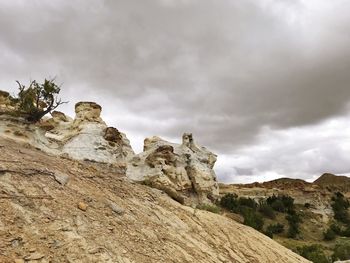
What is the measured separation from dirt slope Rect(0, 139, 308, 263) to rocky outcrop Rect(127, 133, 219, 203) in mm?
5306

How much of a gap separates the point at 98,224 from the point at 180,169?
12810 millimetres

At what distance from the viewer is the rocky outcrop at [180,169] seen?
20672 millimetres

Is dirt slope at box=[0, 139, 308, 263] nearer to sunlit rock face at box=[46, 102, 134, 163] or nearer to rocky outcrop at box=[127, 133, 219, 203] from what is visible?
rocky outcrop at box=[127, 133, 219, 203]

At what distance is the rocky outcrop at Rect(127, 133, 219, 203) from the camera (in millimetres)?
20672

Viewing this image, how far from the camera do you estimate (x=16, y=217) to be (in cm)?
879

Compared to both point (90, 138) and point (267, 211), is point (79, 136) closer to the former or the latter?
point (90, 138)

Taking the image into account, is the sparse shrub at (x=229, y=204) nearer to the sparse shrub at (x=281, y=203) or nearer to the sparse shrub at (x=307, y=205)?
the sparse shrub at (x=281, y=203)

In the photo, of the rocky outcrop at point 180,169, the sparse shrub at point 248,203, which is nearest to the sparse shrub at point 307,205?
the sparse shrub at point 248,203

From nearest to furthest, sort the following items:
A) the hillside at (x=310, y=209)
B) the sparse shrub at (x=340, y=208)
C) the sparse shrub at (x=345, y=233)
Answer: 1. the hillside at (x=310, y=209)
2. the sparse shrub at (x=345, y=233)
3. the sparse shrub at (x=340, y=208)

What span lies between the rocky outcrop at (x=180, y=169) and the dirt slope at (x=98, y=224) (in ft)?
17.4

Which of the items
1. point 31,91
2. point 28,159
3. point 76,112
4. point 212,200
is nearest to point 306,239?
point 212,200

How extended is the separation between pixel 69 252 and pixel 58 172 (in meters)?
3.77

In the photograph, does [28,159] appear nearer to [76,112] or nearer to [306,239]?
[76,112]

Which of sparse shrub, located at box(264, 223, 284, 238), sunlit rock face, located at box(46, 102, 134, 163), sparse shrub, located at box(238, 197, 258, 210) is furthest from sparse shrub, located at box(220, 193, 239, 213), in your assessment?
sunlit rock face, located at box(46, 102, 134, 163)
